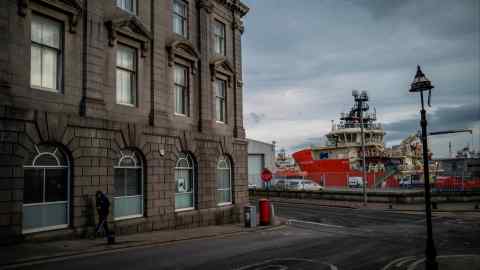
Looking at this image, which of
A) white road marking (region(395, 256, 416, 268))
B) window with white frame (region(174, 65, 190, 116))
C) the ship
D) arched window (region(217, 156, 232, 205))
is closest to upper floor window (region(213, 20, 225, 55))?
window with white frame (region(174, 65, 190, 116))

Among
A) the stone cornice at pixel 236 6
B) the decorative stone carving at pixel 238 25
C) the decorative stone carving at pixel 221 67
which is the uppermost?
the stone cornice at pixel 236 6

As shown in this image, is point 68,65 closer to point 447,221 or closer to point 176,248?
point 176,248

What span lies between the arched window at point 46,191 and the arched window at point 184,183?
653cm

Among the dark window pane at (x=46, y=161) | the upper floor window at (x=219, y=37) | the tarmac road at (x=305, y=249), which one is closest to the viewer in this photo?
the tarmac road at (x=305, y=249)

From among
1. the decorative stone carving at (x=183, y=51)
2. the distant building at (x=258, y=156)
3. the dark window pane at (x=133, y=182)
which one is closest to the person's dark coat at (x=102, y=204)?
the dark window pane at (x=133, y=182)

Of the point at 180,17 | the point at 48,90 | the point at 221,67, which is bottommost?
the point at 48,90

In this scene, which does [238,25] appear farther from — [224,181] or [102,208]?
[102,208]

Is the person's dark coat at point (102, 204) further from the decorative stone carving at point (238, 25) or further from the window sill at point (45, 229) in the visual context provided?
the decorative stone carving at point (238, 25)

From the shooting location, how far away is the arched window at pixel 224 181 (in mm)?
23281

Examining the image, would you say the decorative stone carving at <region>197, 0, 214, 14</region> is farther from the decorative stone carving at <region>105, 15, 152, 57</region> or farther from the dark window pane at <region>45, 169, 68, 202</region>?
the dark window pane at <region>45, 169, 68, 202</region>

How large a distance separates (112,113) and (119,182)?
3.01m

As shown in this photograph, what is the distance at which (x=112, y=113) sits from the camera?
16.4 m

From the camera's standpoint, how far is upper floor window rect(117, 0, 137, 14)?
1753cm

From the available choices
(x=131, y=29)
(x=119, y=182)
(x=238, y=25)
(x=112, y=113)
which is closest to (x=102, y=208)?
(x=119, y=182)
